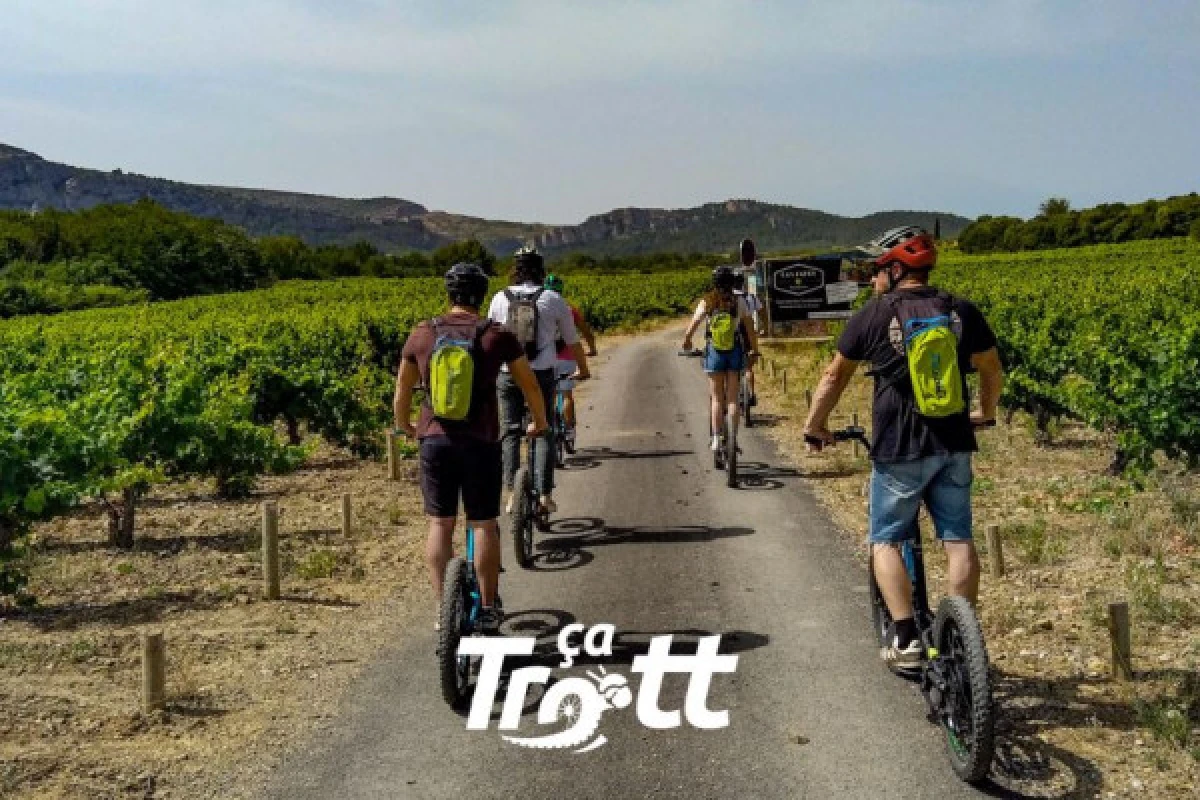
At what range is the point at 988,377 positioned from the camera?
4988mm

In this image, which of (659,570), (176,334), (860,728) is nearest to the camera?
(860,728)

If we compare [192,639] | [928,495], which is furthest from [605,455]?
[928,495]

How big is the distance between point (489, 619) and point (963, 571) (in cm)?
255

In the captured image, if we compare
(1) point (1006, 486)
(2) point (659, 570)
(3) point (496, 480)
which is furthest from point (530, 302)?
(1) point (1006, 486)

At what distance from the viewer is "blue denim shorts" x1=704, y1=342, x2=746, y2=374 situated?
11438 millimetres

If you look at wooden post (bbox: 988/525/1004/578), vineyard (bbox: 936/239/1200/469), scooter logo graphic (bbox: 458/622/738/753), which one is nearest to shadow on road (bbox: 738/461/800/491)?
vineyard (bbox: 936/239/1200/469)

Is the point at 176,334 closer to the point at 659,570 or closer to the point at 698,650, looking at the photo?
the point at 659,570

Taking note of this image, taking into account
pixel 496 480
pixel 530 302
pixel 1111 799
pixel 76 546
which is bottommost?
pixel 76 546

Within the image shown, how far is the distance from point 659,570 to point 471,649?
2.88m

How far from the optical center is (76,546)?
1005cm

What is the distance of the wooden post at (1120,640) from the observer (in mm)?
5324

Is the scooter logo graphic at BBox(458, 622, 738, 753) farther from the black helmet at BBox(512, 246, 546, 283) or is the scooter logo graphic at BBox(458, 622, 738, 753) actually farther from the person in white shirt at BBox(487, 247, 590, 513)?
the black helmet at BBox(512, 246, 546, 283)

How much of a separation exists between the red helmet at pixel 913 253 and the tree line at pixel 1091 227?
9445cm

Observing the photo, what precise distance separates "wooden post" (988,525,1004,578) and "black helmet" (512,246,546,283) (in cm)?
407
